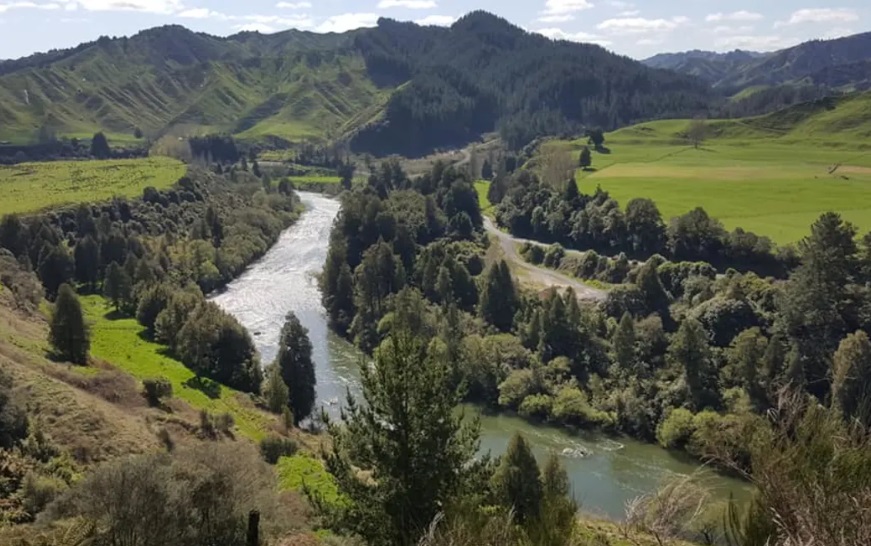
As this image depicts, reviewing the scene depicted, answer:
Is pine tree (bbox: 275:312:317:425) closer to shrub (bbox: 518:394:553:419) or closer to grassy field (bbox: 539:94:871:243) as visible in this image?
shrub (bbox: 518:394:553:419)

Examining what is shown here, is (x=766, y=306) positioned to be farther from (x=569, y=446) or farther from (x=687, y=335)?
(x=569, y=446)

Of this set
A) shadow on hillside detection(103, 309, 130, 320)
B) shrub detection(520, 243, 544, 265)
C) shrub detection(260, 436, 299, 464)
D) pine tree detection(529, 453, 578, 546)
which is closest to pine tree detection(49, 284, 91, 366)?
shrub detection(260, 436, 299, 464)

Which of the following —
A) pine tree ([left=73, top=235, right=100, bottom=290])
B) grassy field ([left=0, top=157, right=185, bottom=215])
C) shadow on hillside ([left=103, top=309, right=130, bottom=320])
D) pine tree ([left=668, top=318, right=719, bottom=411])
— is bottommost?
pine tree ([left=668, top=318, right=719, bottom=411])

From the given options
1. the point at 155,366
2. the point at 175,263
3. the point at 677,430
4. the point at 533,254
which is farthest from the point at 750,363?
the point at 175,263

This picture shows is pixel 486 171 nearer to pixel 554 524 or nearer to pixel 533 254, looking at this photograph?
pixel 533 254

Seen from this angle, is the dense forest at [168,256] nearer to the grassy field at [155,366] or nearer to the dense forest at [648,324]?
the grassy field at [155,366]

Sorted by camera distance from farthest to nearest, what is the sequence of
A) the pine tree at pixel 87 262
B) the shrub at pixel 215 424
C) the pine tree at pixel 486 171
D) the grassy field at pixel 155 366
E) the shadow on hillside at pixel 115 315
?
1. the pine tree at pixel 486 171
2. the pine tree at pixel 87 262
3. the shadow on hillside at pixel 115 315
4. the grassy field at pixel 155 366
5. the shrub at pixel 215 424

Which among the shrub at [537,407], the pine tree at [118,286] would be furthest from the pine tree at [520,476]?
the pine tree at [118,286]

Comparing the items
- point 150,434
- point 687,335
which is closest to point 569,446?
point 687,335
